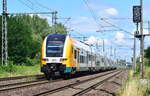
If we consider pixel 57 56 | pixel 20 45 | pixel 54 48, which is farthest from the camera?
pixel 20 45

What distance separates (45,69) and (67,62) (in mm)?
1645

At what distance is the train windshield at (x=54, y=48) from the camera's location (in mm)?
28734

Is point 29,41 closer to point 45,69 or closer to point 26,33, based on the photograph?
point 26,33

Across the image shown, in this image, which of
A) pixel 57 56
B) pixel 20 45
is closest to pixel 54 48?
pixel 57 56

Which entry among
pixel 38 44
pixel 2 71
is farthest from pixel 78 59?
pixel 38 44

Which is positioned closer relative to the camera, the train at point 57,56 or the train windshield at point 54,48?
the train at point 57,56

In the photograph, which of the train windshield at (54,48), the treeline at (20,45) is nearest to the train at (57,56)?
the train windshield at (54,48)

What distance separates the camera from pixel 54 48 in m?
29.0

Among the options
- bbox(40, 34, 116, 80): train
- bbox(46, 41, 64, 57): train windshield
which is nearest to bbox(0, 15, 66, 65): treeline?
bbox(40, 34, 116, 80): train

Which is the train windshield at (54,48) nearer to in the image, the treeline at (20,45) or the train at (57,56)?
the train at (57,56)

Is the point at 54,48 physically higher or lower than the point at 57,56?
higher

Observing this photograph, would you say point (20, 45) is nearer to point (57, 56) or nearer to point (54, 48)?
point (54, 48)

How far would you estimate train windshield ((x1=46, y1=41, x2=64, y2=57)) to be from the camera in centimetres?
2873

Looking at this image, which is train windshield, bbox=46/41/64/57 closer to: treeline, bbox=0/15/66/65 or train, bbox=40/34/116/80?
train, bbox=40/34/116/80
